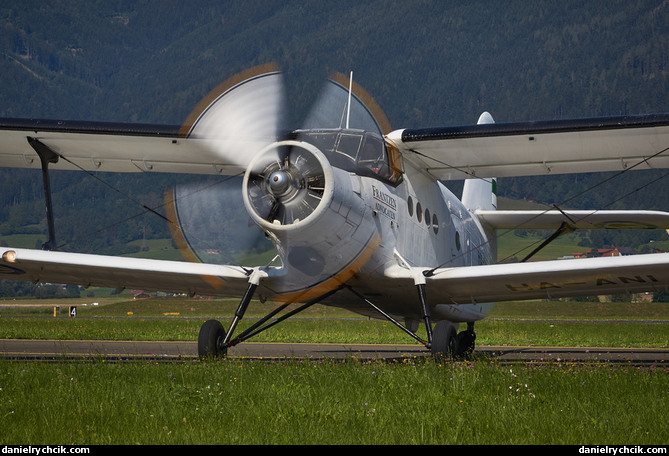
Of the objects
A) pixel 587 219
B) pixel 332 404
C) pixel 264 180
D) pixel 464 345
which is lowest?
pixel 332 404

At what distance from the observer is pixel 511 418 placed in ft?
19.8

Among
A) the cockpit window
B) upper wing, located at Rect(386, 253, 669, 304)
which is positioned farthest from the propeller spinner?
upper wing, located at Rect(386, 253, 669, 304)

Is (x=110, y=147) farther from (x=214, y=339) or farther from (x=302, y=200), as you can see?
(x=302, y=200)

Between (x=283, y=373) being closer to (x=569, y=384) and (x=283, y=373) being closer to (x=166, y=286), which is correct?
(x=569, y=384)

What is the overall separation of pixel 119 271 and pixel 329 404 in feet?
23.0

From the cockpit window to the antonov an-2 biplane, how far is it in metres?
0.02

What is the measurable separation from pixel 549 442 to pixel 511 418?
2.32ft

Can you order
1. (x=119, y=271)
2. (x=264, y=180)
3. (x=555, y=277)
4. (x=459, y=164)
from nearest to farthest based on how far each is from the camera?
1. (x=264, y=180)
2. (x=555, y=277)
3. (x=119, y=271)
4. (x=459, y=164)

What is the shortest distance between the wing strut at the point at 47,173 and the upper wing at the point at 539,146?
6.01m

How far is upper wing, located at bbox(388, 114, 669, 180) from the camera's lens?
12188 millimetres

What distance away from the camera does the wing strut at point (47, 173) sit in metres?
13.4

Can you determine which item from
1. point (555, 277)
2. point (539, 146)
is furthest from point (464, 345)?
point (539, 146)

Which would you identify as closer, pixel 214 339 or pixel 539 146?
pixel 214 339

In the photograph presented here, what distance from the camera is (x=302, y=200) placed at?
1008 centimetres
